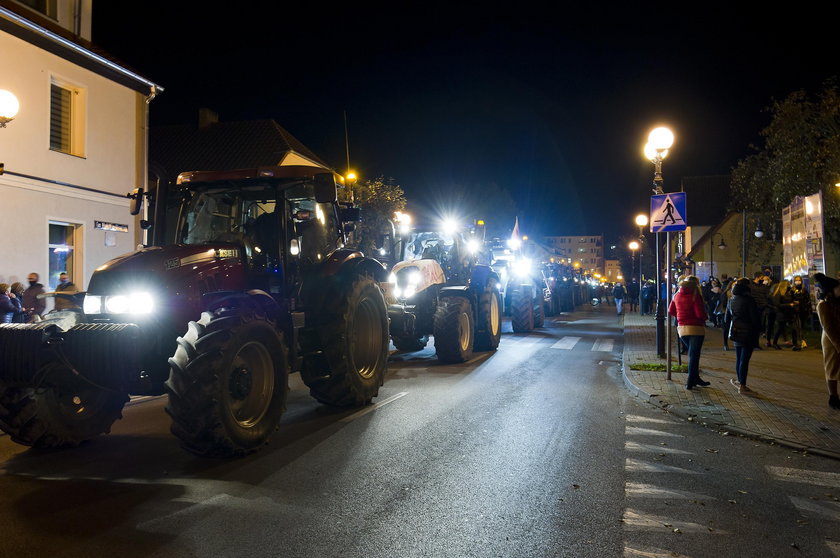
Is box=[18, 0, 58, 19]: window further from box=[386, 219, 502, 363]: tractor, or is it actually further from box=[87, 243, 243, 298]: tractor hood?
box=[87, 243, 243, 298]: tractor hood

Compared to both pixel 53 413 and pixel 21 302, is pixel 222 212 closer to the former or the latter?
pixel 53 413

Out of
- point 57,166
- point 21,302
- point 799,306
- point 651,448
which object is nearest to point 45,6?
point 57,166

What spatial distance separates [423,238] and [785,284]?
29.9ft

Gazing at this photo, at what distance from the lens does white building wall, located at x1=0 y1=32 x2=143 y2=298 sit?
1405 cm

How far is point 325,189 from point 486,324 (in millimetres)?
8047

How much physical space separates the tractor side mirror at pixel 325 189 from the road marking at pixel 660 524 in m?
4.59

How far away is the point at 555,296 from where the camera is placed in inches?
1318

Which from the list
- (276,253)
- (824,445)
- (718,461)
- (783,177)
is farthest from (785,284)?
(276,253)

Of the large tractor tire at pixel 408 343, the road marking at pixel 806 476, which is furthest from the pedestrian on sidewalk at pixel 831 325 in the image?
the large tractor tire at pixel 408 343

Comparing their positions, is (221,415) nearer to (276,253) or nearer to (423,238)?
(276,253)

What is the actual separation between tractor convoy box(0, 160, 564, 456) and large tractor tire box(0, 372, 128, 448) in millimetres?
12

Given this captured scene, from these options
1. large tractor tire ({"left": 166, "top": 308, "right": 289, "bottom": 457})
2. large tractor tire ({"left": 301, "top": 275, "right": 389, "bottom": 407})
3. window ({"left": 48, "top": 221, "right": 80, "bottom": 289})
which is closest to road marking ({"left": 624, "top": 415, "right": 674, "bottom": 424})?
large tractor tire ({"left": 301, "top": 275, "right": 389, "bottom": 407})

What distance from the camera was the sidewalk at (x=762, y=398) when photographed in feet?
23.4

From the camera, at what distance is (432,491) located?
5055 millimetres
